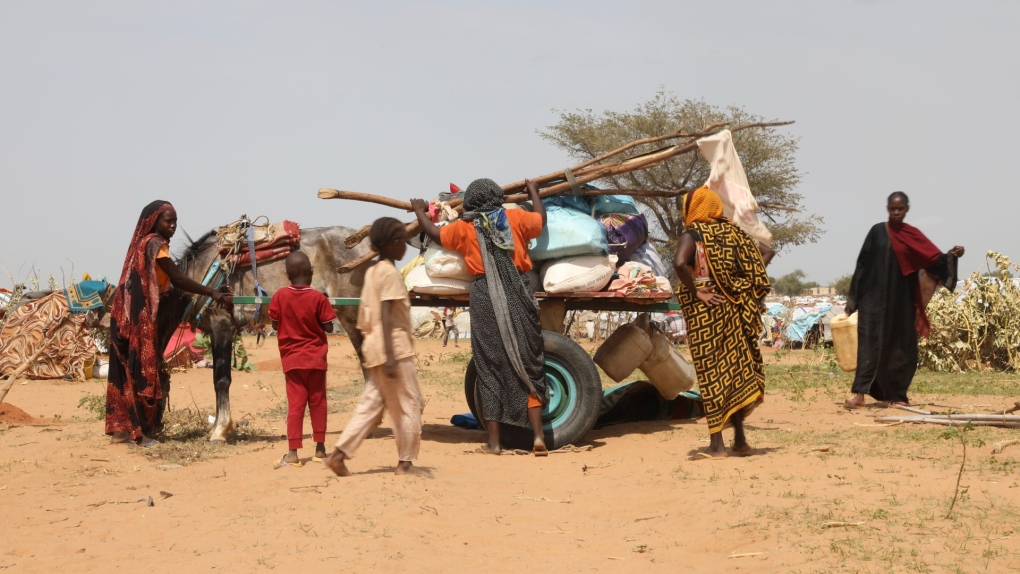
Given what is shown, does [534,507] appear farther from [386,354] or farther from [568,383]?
[568,383]

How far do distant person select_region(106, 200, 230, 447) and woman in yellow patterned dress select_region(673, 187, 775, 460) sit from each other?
3.87 m

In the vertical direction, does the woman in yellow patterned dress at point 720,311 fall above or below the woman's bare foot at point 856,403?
above

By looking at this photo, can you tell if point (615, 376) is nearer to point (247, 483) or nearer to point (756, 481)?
point (756, 481)

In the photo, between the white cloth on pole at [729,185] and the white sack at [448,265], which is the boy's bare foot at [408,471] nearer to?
the white sack at [448,265]

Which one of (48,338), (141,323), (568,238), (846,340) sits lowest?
(48,338)

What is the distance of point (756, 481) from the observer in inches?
232

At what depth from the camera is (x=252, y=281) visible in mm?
8969

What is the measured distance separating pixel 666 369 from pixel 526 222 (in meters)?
1.86

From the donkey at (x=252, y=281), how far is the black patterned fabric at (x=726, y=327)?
3436mm

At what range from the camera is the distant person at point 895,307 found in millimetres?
9297

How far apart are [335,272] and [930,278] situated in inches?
225

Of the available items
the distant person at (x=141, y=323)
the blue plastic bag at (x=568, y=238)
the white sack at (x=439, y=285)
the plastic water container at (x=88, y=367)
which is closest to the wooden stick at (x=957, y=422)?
the blue plastic bag at (x=568, y=238)

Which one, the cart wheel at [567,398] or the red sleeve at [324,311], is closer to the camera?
the red sleeve at [324,311]

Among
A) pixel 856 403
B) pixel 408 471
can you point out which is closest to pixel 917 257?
pixel 856 403
